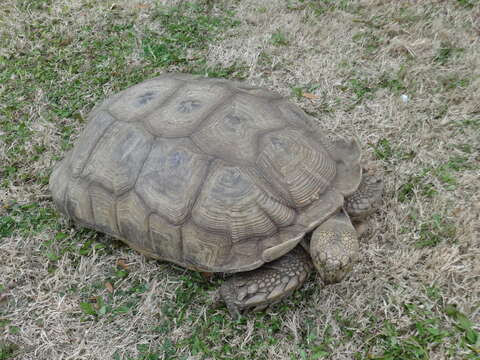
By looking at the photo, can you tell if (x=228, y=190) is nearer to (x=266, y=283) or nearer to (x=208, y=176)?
(x=208, y=176)

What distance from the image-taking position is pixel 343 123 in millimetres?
3740

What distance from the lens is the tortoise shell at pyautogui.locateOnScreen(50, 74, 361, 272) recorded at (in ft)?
7.91

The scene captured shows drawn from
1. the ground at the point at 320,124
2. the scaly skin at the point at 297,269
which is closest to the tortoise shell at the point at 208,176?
the scaly skin at the point at 297,269

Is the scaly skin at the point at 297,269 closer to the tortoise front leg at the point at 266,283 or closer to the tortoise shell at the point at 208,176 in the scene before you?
the tortoise front leg at the point at 266,283

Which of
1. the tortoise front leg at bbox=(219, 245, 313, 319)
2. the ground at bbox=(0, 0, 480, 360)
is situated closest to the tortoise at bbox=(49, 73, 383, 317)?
the tortoise front leg at bbox=(219, 245, 313, 319)

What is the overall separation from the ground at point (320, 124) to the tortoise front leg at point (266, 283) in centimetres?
17

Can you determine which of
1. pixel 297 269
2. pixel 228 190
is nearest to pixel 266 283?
pixel 297 269

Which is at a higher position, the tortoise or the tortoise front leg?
the tortoise

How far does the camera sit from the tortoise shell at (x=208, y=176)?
7.91 ft

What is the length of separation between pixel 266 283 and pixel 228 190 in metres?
0.65

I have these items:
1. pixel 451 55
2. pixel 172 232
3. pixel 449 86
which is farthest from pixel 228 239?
pixel 451 55

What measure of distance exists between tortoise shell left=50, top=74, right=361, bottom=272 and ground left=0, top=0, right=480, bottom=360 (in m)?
0.41

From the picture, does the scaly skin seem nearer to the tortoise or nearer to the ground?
the tortoise

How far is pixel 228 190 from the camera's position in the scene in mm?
2404
